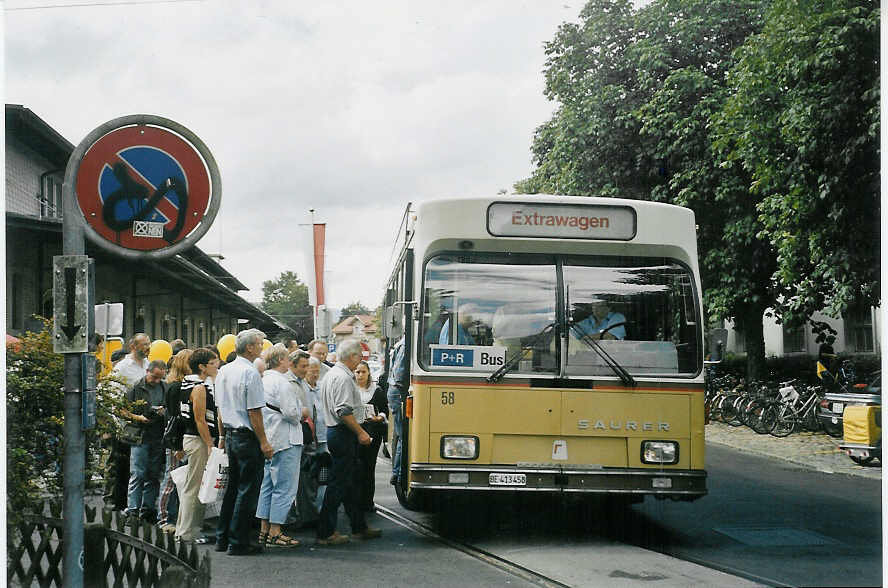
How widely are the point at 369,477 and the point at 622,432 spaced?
2727 millimetres

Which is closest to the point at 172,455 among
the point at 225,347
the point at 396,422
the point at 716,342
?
the point at 396,422

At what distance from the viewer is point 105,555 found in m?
5.55

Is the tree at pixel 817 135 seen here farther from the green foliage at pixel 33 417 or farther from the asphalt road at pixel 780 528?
the green foliage at pixel 33 417

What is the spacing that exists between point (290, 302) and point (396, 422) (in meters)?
7.36

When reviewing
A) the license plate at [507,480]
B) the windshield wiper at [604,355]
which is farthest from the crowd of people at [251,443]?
the windshield wiper at [604,355]

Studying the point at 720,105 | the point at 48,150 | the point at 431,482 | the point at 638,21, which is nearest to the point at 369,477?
the point at 431,482

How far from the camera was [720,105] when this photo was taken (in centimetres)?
1214

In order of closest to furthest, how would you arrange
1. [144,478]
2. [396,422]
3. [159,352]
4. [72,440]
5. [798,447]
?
[72,440] < [144,478] < [159,352] < [396,422] < [798,447]

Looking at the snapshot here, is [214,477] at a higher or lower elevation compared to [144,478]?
higher

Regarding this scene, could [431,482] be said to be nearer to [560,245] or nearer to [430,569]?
[430,569]

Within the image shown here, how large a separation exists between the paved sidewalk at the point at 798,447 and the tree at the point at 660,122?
2328 mm

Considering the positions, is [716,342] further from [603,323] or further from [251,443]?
[251,443]

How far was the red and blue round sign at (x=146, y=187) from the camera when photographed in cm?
496

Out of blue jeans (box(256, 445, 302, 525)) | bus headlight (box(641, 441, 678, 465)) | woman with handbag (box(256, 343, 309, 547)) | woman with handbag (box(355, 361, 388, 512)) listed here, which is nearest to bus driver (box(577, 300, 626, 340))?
bus headlight (box(641, 441, 678, 465))
